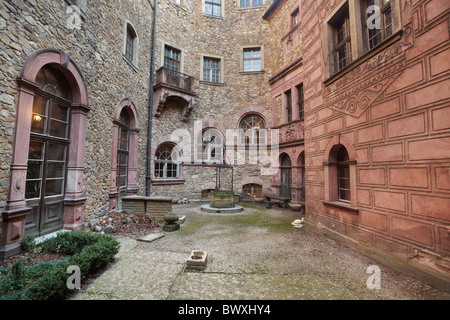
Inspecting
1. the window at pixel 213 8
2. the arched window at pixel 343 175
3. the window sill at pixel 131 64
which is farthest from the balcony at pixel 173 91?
the arched window at pixel 343 175

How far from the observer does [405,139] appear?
365 cm

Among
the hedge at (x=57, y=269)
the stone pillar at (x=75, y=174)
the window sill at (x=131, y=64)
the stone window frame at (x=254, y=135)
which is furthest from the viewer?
the stone window frame at (x=254, y=135)

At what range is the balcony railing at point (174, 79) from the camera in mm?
10359

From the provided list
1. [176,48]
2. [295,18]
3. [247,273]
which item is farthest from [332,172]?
[176,48]

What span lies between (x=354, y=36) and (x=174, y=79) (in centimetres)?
840

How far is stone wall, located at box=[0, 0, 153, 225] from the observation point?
3.51 metres

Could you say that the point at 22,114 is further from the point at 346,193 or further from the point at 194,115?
the point at 194,115

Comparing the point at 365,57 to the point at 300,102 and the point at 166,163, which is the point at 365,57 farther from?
the point at 166,163

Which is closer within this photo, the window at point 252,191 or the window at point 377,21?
the window at point 377,21

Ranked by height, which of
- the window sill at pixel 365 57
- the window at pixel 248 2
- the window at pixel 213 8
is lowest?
the window sill at pixel 365 57

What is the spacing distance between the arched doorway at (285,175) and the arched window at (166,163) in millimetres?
5836

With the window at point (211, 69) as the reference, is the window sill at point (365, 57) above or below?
below

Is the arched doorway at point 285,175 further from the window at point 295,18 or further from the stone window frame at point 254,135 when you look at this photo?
the window at point 295,18
